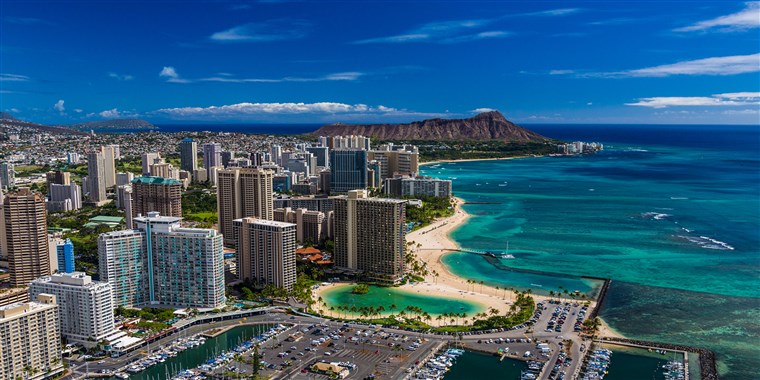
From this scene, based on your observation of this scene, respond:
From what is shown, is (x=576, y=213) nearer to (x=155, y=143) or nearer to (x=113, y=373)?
(x=113, y=373)

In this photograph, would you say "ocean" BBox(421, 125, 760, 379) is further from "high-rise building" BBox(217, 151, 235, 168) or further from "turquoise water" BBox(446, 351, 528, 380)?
"high-rise building" BBox(217, 151, 235, 168)

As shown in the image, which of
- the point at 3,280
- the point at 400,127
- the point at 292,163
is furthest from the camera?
the point at 400,127

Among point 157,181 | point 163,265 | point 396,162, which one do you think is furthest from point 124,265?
point 396,162

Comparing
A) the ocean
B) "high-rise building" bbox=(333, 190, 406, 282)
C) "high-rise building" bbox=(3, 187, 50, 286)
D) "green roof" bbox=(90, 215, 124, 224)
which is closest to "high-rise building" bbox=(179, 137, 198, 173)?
"green roof" bbox=(90, 215, 124, 224)

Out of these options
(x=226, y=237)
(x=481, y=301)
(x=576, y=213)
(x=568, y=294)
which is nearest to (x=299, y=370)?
(x=481, y=301)

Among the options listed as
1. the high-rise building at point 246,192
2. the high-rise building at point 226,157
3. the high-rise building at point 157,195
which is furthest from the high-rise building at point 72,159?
the high-rise building at point 246,192

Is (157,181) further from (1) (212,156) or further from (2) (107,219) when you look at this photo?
(1) (212,156)

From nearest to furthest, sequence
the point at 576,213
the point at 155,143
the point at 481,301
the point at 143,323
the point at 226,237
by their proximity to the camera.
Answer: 1. the point at 143,323
2. the point at 481,301
3. the point at 226,237
4. the point at 576,213
5. the point at 155,143
